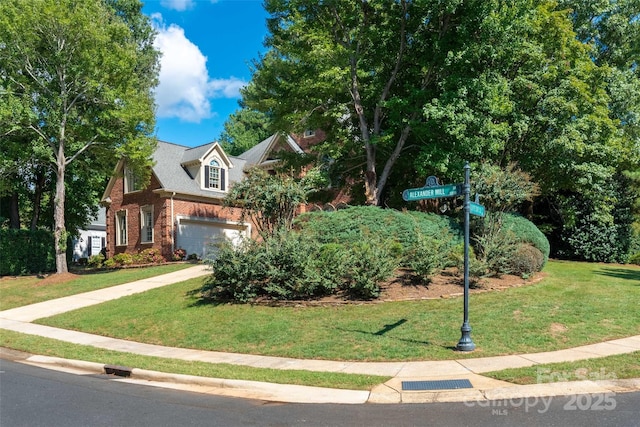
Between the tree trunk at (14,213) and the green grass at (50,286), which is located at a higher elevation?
the tree trunk at (14,213)

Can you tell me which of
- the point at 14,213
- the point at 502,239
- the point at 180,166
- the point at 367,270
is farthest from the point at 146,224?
the point at 502,239

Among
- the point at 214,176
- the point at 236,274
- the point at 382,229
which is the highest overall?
the point at 214,176

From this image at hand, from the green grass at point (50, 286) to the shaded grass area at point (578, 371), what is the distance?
16.0 metres

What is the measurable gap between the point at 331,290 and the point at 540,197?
53.7 ft

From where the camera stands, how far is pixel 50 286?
1967 centimetres

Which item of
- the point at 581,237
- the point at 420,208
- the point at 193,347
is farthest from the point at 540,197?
the point at 193,347

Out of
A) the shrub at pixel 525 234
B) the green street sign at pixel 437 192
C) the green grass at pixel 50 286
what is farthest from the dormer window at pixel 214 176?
the green street sign at pixel 437 192

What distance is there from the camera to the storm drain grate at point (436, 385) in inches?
269

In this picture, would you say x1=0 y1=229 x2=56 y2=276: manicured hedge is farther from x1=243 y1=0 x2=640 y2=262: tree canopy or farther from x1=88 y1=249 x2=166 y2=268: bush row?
x1=243 y1=0 x2=640 y2=262: tree canopy

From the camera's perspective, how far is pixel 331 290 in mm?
12766

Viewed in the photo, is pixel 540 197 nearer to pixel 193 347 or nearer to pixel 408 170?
pixel 408 170

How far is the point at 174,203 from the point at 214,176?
3.57 metres

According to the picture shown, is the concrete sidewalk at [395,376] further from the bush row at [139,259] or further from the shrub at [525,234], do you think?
the bush row at [139,259]

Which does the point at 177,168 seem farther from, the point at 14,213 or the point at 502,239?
the point at 502,239
